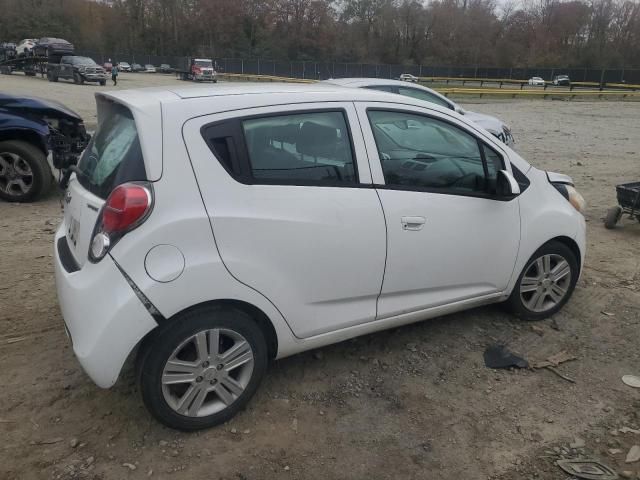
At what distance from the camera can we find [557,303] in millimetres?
4168

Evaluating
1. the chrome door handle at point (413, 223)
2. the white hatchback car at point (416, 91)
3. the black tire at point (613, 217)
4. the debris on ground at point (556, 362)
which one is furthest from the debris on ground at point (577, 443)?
the white hatchback car at point (416, 91)

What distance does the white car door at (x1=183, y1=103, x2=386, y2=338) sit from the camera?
2645 mm

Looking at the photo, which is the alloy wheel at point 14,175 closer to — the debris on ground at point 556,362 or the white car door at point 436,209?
the white car door at point 436,209

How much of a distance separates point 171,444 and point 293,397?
753mm

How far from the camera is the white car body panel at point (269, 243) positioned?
8.22ft

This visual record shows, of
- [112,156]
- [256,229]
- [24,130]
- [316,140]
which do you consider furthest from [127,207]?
[24,130]

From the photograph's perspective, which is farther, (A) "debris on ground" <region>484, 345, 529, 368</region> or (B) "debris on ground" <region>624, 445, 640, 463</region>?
(A) "debris on ground" <region>484, 345, 529, 368</region>

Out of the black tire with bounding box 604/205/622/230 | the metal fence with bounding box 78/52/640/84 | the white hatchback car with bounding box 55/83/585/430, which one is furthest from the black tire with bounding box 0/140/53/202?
the metal fence with bounding box 78/52/640/84

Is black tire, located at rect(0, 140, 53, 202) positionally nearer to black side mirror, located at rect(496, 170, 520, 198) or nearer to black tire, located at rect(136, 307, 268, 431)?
black tire, located at rect(136, 307, 268, 431)

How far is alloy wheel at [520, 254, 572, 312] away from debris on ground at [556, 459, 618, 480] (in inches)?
57.9

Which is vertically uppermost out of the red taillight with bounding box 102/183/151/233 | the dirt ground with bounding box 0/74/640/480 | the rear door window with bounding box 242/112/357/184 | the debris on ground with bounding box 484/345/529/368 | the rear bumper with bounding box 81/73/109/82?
the rear bumper with bounding box 81/73/109/82

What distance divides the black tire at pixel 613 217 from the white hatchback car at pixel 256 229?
12.5 feet

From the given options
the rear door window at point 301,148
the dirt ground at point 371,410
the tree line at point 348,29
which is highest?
the tree line at point 348,29

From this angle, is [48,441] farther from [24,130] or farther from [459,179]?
[24,130]
